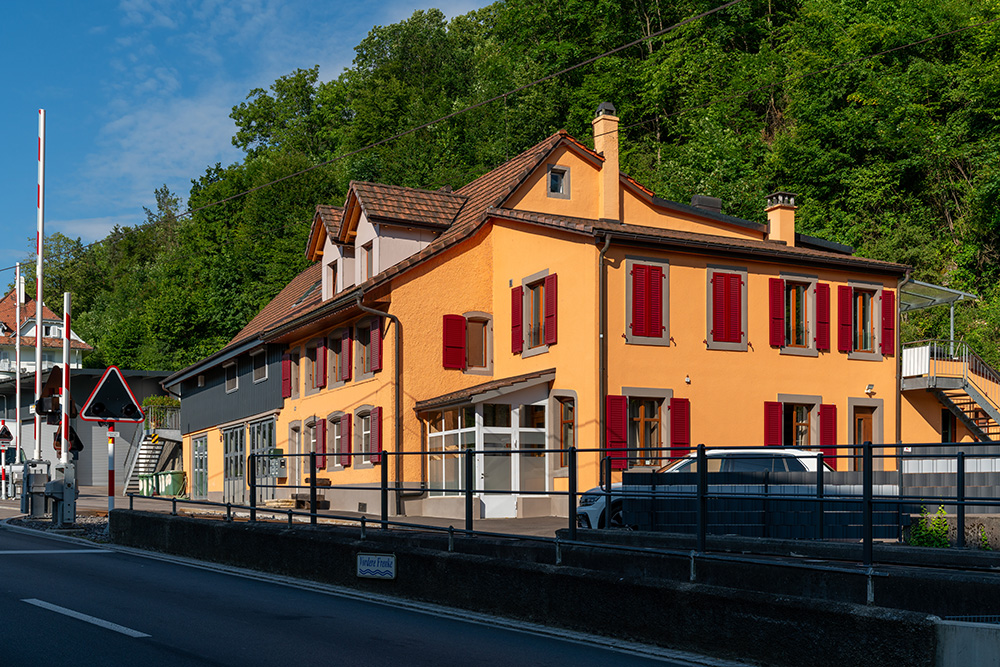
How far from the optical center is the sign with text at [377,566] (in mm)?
12891

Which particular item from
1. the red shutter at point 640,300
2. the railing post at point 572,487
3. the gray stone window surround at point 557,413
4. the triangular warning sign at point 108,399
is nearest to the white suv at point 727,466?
the railing post at point 572,487

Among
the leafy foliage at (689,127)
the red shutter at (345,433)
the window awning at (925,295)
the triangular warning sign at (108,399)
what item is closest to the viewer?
the triangular warning sign at (108,399)

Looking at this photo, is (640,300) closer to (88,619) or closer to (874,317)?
(874,317)

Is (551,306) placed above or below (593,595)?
above

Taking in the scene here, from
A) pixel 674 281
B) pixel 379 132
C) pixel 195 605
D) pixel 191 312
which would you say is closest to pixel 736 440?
pixel 674 281

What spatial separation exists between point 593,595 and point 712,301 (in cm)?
1820

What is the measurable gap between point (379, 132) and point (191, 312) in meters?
17.9

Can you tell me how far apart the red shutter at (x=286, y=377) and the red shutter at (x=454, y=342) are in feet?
28.1

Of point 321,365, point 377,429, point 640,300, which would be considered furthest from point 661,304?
point 321,365

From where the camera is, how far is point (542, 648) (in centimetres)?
940

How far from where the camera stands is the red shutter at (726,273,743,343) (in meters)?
27.8

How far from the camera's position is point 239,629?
383 inches

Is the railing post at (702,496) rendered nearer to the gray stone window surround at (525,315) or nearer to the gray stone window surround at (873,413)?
the gray stone window surround at (525,315)

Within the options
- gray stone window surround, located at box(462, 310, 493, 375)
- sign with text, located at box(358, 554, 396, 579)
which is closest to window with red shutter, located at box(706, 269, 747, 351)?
gray stone window surround, located at box(462, 310, 493, 375)
